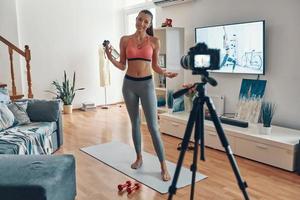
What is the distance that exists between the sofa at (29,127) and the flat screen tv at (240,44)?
191 centimetres

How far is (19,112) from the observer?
3102mm

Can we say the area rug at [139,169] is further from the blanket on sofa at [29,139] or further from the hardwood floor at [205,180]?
the blanket on sofa at [29,139]

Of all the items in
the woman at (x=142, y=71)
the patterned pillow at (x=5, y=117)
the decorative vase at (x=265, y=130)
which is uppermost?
the woman at (x=142, y=71)

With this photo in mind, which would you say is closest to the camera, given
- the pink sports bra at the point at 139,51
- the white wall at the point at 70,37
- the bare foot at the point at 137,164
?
the pink sports bra at the point at 139,51

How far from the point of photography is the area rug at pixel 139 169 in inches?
96.3

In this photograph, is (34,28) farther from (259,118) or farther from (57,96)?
(259,118)

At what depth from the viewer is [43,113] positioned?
3.23 metres

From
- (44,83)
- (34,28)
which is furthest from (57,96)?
(34,28)

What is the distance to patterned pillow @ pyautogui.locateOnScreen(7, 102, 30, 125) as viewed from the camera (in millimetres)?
3062

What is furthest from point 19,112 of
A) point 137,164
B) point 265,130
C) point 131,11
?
point 131,11

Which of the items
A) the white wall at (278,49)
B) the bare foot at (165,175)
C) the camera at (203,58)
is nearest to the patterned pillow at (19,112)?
the bare foot at (165,175)

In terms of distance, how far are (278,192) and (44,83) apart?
4.30 m

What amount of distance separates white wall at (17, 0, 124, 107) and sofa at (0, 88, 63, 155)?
2.14m

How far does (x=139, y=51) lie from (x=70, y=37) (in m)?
3.49
